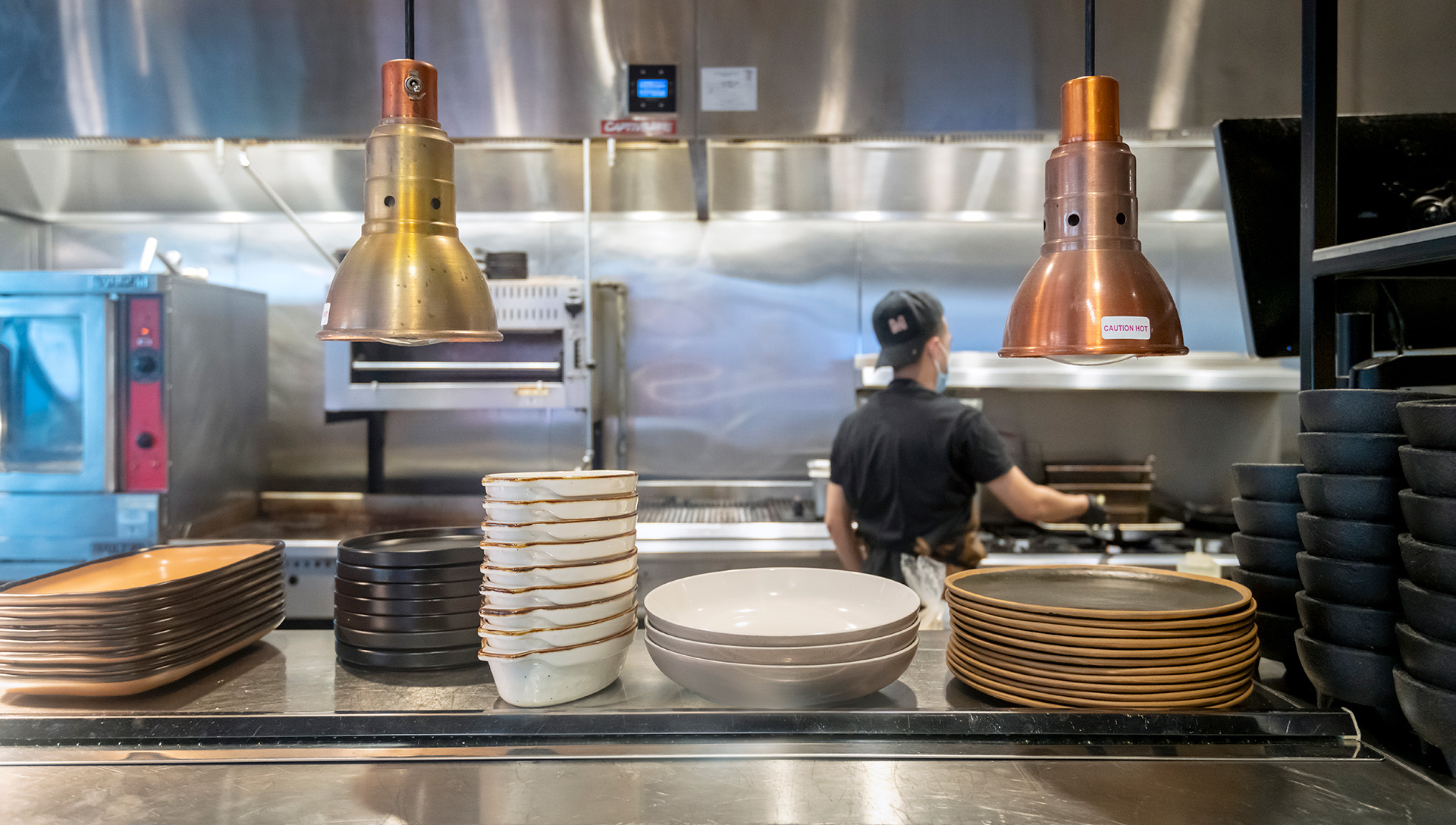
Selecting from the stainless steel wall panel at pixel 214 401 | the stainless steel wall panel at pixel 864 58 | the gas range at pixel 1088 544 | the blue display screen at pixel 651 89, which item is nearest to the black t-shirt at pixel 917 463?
the gas range at pixel 1088 544

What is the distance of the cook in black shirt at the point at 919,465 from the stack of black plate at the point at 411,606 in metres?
1.51

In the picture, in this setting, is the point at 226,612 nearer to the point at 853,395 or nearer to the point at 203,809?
the point at 203,809

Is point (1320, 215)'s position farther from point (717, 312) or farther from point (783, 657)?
point (717, 312)

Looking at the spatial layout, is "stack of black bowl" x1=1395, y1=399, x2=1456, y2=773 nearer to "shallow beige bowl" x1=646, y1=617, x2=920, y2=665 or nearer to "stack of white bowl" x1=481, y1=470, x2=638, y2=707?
"shallow beige bowl" x1=646, y1=617, x2=920, y2=665

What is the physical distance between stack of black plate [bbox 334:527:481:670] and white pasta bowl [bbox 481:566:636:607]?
14 cm

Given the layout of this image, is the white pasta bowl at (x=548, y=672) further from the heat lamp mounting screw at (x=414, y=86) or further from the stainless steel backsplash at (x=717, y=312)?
the stainless steel backsplash at (x=717, y=312)

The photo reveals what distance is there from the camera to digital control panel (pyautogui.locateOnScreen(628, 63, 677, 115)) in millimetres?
2508

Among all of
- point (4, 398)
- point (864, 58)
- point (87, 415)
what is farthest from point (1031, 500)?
point (4, 398)

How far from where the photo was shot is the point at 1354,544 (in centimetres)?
94

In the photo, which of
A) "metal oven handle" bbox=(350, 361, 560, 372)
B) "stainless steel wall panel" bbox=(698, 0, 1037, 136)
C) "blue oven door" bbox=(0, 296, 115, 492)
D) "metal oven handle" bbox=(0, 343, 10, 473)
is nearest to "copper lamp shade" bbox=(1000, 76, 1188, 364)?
"stainless steel wall panel" bbox=(698, 0, 1037, 136)

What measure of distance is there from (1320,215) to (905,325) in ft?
4.28

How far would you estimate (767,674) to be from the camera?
0.92 meters

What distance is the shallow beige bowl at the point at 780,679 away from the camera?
93 centimetres

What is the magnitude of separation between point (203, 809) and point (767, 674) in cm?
58
